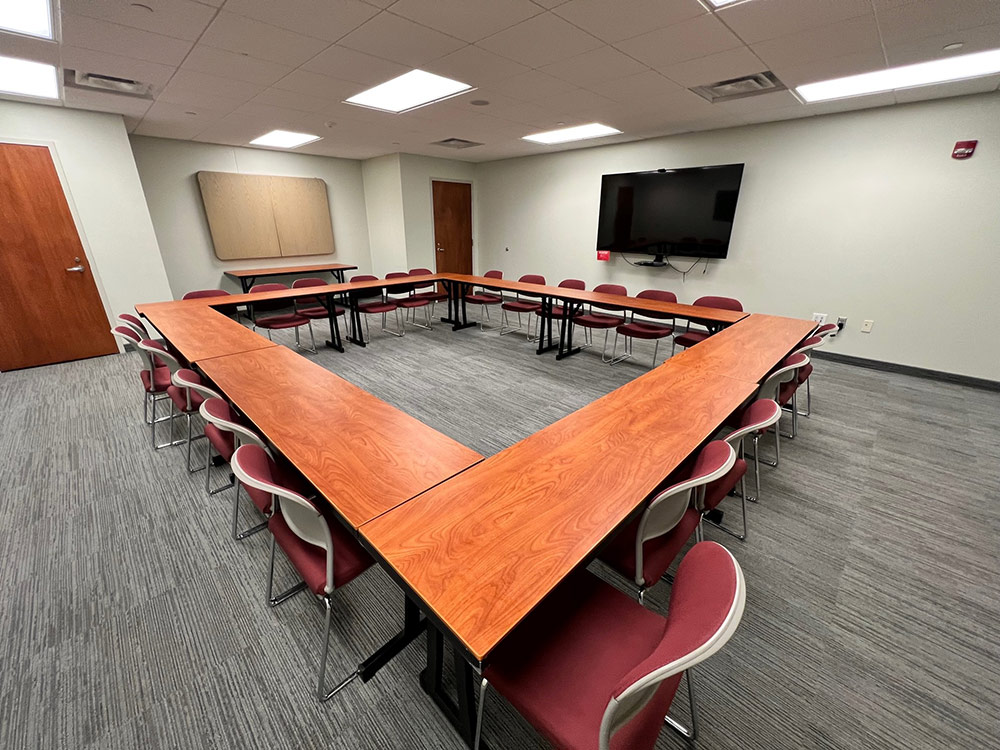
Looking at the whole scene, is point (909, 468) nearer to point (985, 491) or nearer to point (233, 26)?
point (985, 491)

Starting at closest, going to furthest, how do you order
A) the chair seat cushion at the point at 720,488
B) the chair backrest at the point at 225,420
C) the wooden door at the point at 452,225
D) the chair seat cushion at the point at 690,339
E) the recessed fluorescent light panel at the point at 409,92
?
1. the chair backrest at the point at 225,420
2. the chair seat cushion at the point at 720,488
3. the recessed fluorescent light panel at the point at 409,92
4. the chair seat cushion at the point at 690,339
5. the wooden door at the point at 452,225

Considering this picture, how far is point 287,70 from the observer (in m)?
2.95

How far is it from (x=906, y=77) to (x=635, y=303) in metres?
2.64

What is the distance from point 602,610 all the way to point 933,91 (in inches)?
201

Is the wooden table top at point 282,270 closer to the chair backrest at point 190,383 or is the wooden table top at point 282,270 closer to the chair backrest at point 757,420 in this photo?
the chair backrest at point 190,383

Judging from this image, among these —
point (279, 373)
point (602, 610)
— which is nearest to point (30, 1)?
point (279, 373)

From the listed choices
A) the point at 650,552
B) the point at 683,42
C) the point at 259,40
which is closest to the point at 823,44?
the point at 683,42

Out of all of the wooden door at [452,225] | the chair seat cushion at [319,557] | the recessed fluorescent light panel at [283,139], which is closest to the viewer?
the chair seat cushion at [319,557]

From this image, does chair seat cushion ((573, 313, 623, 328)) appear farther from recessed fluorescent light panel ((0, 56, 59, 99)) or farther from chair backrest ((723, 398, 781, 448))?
recessed fluorescent light panel ((0, 56, 59, 99))

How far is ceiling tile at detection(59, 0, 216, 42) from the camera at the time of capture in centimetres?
203

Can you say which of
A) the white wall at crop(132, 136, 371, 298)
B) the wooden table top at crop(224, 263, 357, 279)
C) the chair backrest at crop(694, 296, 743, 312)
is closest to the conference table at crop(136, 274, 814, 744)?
the chair backrest at crop(694, 296, 743, 312)

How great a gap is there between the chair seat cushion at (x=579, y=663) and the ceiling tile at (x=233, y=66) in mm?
3789

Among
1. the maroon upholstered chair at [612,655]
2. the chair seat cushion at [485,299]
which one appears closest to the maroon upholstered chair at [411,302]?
the chair seat cushion at [485,299]

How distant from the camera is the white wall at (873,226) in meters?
3.59
